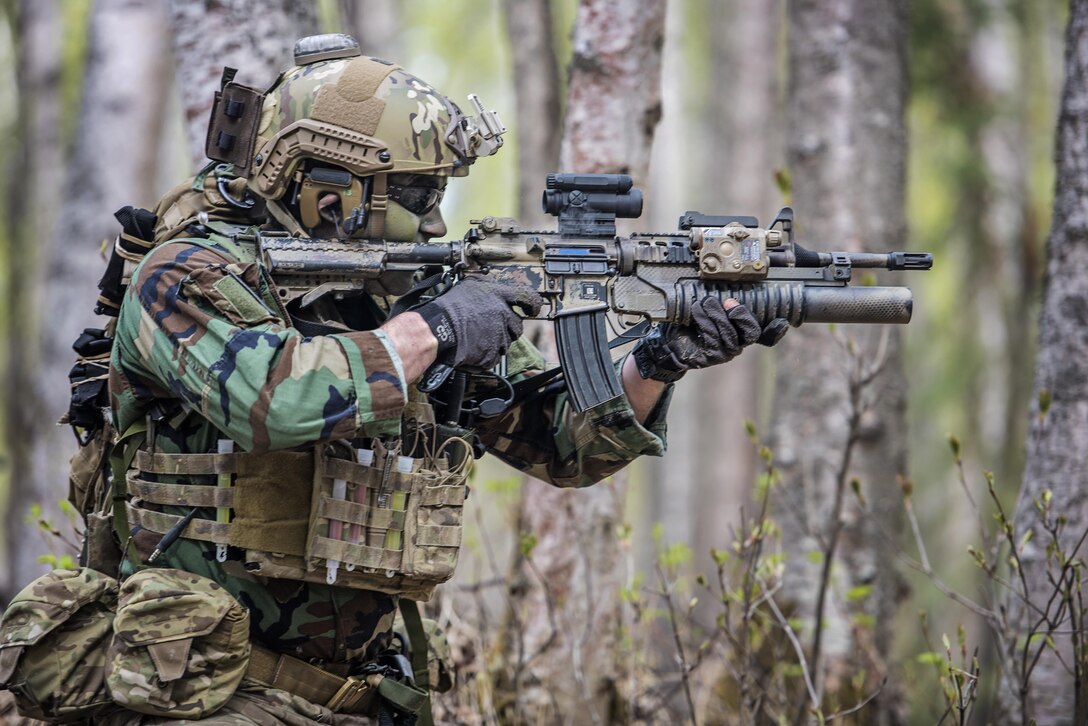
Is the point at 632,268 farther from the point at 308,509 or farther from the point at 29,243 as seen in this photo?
the point at 29,243

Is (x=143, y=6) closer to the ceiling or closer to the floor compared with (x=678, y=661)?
closer to the ceiling

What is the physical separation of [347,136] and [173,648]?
1510mm

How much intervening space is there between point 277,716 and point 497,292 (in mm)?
1352

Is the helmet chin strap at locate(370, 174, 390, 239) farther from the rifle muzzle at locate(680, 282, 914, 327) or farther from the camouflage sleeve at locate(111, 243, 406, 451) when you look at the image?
the rifle muzzle at locate(680, 282, 914, 327)

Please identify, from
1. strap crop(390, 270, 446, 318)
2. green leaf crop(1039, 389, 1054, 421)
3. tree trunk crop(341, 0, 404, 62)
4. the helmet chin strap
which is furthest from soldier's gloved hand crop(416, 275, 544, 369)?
tree trunk crop(341, 0, 404, 62)

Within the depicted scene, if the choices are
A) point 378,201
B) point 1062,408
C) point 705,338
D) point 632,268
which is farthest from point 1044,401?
point 378,201

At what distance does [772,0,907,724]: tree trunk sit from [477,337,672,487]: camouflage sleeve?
102 inches

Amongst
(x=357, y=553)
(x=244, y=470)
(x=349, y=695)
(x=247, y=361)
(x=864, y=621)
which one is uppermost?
(x=247, y=361)

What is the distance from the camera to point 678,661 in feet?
14.8

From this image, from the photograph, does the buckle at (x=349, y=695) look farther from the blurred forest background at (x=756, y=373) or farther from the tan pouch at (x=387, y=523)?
the blurred forest background at (x=756, y=373)

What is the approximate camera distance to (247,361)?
2.93 metres

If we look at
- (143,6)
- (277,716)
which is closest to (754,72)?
(143,6)

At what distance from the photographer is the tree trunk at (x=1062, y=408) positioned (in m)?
4.38

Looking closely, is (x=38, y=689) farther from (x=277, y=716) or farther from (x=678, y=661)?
(x=678, y=661)
